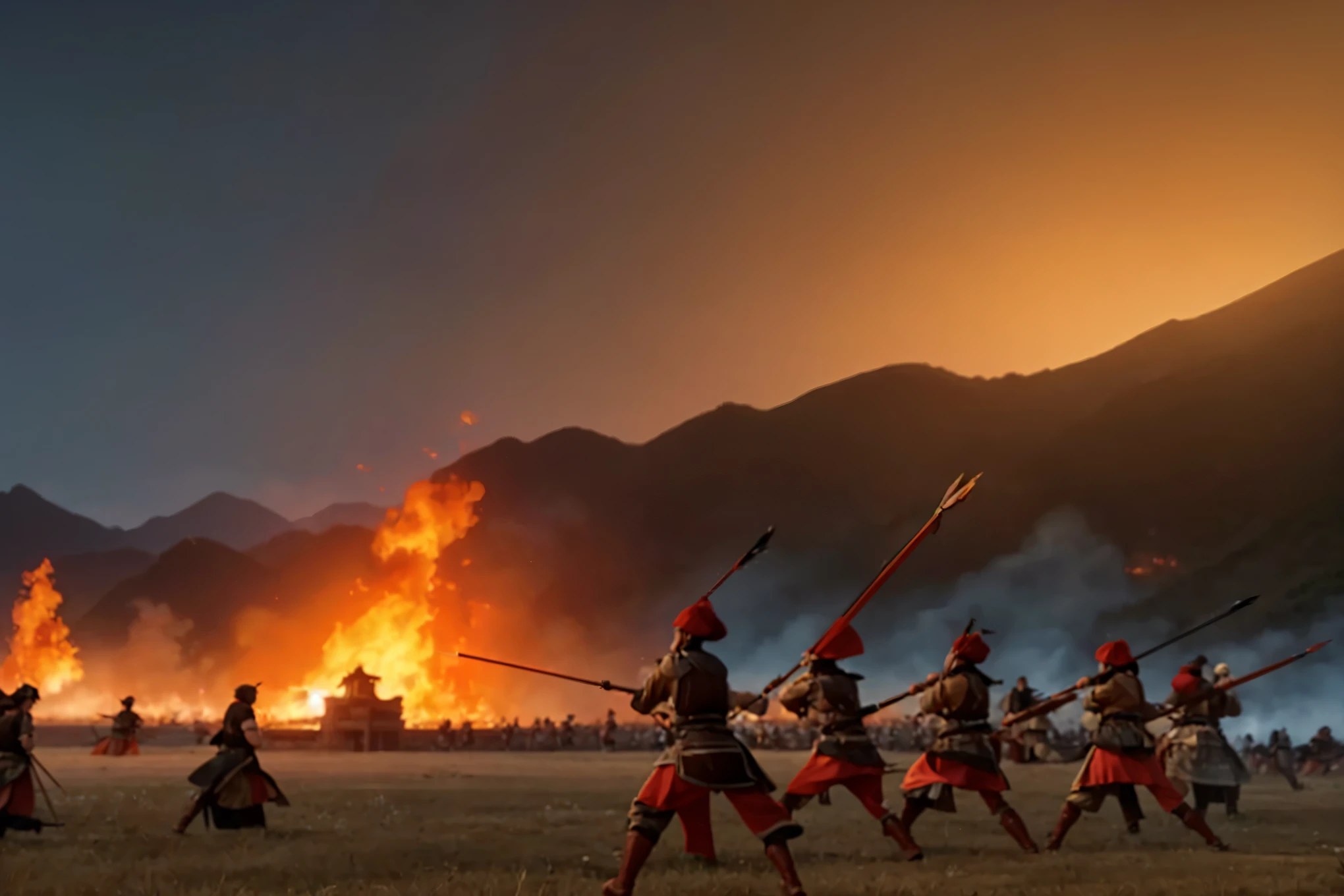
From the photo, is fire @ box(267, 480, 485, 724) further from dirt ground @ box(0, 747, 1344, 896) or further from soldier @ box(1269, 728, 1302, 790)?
soldier @ box(1269, 728, 1302, 790)

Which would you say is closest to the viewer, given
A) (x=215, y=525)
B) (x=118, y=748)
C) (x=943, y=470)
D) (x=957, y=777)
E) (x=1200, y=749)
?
(x=957, y=777)

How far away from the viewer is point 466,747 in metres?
47.0

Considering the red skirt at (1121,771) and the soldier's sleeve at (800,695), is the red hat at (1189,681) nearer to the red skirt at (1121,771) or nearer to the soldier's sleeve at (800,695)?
the red skirt at (1121,771)

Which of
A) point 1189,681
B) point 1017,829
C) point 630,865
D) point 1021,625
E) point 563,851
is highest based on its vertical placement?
point 1189,681

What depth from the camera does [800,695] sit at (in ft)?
39.7

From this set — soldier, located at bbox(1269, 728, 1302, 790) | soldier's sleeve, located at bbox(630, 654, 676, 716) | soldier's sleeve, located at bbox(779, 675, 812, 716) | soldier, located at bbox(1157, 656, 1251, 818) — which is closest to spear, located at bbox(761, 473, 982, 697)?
soldier's sleeve, located at bbox(630, 654, 676, 716)

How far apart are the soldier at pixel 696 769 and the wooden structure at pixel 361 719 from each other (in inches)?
1455

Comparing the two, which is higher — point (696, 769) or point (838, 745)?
point (696, 769)

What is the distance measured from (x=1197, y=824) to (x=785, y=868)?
6398 mm

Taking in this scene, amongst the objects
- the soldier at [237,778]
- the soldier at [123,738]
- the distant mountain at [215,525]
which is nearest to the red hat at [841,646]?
the soldier at [237,778]

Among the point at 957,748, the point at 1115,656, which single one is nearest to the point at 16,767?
the point at 957,748

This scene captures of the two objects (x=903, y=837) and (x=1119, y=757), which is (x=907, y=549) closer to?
(x=903, y=837)

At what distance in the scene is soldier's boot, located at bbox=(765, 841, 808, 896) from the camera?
8375 millimetres

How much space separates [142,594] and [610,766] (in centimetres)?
11027
